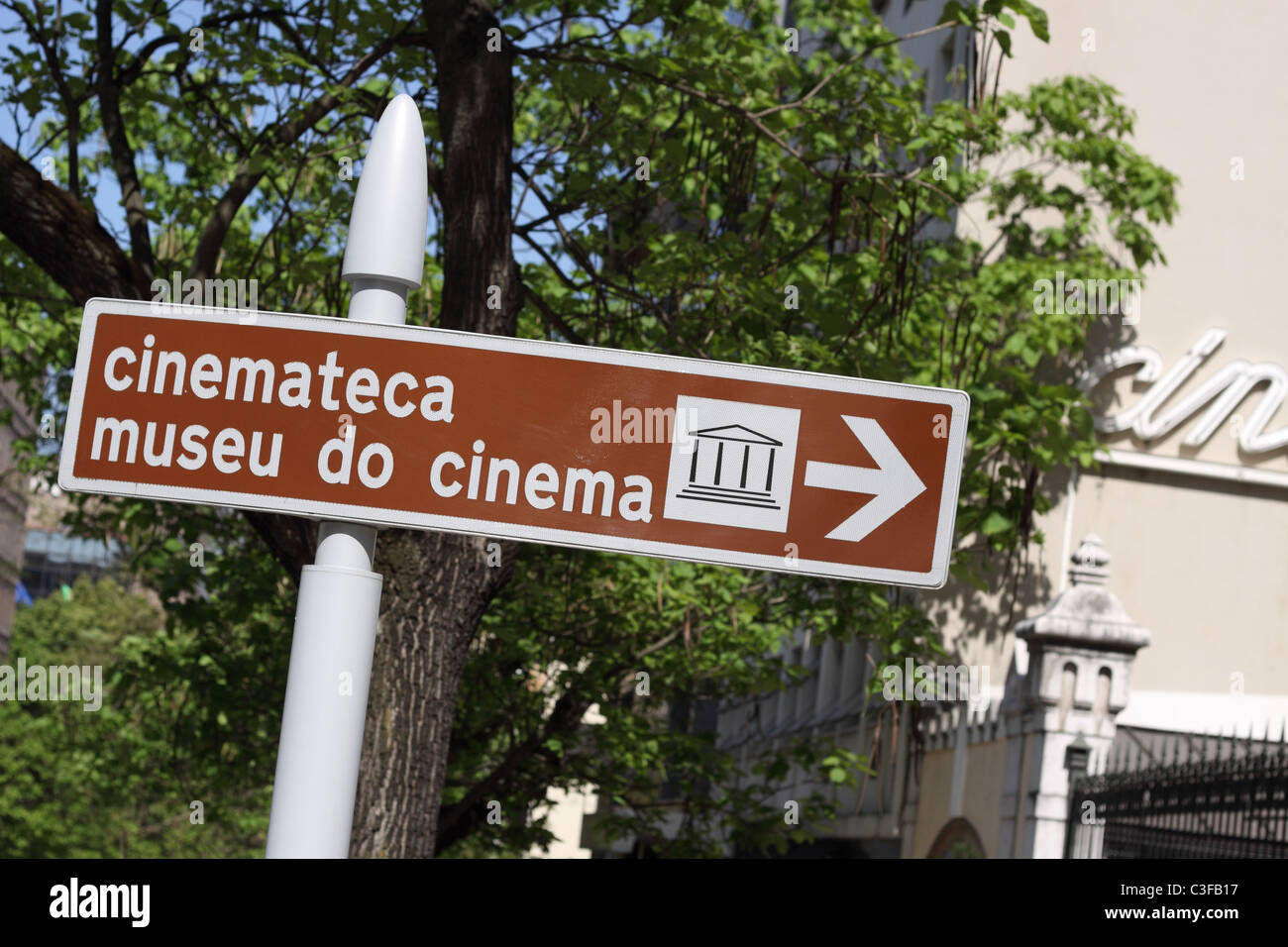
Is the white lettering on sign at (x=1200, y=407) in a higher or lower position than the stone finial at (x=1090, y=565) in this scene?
higher

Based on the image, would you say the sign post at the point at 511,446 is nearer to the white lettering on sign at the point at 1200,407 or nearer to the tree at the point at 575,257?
the tree at the point at 575,257

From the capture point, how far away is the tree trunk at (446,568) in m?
5.66

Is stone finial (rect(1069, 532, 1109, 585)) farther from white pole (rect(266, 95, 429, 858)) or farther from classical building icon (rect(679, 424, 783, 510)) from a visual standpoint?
white pole (rect(266, 95, 429, 858))

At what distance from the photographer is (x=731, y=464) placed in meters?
2.38

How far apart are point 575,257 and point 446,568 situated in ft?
10.2

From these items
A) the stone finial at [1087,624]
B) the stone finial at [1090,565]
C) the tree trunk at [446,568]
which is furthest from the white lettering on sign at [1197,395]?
the tree trunk at [446,568]

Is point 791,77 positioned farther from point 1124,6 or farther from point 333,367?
point 1124,6

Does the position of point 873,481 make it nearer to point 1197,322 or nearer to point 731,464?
point 731,464

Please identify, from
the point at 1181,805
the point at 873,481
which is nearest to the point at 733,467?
the point at 873,481

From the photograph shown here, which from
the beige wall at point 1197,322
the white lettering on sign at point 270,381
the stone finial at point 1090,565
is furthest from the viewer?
the beige wall at point 1197,322

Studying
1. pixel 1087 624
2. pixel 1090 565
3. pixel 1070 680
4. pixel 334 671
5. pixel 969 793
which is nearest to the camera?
pixel 334 671

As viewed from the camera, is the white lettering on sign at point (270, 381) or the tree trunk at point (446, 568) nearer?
the white lettering on sign at point (270, 381)
